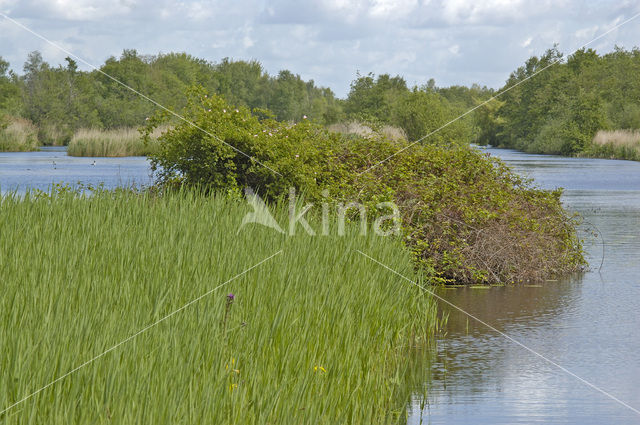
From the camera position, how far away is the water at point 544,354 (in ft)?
19.4

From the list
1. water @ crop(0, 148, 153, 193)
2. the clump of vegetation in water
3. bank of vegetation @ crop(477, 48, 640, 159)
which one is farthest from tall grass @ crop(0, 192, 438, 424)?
bank of vegetation @ crop(477, 48, 640, 159)

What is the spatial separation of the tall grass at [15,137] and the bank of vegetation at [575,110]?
Answer: 28.6 metres

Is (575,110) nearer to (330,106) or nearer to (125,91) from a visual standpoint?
(330,106)

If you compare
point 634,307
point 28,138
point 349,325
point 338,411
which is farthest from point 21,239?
point 28,138

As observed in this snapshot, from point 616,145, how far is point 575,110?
9.96 metres

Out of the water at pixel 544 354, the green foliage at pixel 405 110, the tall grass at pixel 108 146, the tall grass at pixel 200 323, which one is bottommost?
the water at pixel 544 354

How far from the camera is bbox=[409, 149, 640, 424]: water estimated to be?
591 centimetres

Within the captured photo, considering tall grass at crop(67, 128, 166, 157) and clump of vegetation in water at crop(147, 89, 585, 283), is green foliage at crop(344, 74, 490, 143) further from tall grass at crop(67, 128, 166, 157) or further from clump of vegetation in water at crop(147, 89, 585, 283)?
clump of vegetation in water at crop(147, 89, 585, 283)

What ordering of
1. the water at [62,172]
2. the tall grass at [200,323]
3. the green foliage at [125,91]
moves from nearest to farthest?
the tall grass at [200,323]
the water at [62,172]
the green foliage at [125,91]

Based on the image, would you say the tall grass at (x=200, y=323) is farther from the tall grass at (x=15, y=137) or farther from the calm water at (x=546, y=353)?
the tall grass at (x=15, y=137)

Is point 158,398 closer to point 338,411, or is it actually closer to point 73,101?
point 338,411

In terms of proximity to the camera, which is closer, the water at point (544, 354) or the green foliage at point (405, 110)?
the water at point (544, 354)

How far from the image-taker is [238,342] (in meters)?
4.70

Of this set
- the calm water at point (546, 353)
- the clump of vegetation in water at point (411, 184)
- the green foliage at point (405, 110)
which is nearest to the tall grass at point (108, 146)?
the green foliage at point (405, 110)
